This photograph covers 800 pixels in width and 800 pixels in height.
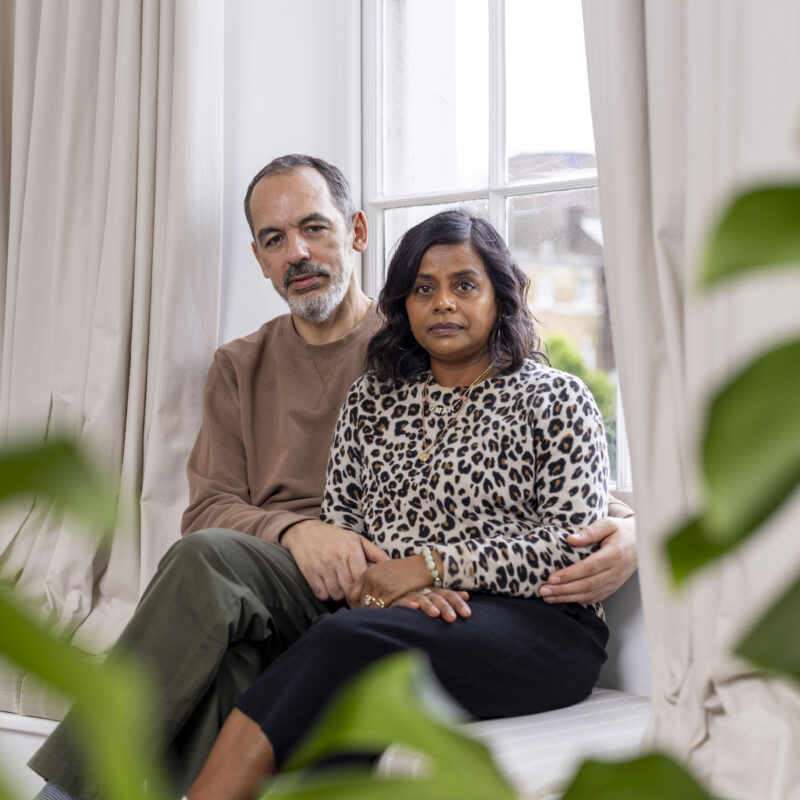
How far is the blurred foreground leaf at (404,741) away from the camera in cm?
13

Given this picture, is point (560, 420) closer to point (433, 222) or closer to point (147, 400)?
point (433, 222)

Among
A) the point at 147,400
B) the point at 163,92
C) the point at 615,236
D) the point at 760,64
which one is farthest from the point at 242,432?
the point at 760,64

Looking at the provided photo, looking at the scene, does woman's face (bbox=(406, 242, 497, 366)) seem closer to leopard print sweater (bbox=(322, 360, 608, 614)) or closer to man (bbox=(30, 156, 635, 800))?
leopard print sweater (bbox=(322, 360, 608, 614))

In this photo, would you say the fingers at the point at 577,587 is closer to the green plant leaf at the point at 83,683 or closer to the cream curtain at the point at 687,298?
the cream curtain at the point at 687,298

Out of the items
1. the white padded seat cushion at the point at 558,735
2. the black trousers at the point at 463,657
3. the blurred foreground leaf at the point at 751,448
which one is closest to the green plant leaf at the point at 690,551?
the blurred foreground leaf at the point at 751,448

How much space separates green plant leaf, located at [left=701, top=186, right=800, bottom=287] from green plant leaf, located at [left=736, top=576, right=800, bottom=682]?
4 centimetres

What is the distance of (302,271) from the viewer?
2.32m

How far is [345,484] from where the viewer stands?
81.4 inches

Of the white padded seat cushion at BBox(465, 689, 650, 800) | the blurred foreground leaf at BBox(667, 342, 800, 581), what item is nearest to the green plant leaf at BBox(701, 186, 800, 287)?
the blurred foreground leaf at BBox(667, 342, 800, 581)

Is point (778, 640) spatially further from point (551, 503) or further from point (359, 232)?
point (359, 232)

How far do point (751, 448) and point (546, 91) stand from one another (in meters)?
2.28

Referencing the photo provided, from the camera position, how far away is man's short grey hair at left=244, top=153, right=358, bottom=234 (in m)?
2.37

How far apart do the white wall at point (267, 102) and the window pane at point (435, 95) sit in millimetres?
95

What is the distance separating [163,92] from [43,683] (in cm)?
249
